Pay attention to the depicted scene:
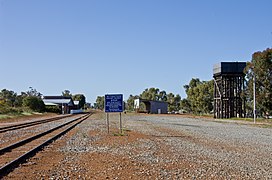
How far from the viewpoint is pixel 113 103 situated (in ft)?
80.2

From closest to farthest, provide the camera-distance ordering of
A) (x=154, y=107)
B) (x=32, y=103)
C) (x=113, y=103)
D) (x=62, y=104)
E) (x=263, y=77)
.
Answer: (x=113, y=103)
(x=263, y=77)
(x=32, y=103)
(x=154, y=107)
(x=62, y=104)

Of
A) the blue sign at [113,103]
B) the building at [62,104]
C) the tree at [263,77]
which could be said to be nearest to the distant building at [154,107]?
the building at [62,104]

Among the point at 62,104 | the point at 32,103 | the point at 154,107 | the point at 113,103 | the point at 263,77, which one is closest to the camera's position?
the point at 113,103

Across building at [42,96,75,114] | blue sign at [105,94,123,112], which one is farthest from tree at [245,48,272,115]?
building at [42,96,75,114]

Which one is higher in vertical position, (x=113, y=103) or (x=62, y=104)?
(x=62, y=104)

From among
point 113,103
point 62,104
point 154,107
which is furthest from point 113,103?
point 62,104

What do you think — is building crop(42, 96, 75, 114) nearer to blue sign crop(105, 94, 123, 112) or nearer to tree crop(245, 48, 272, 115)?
tree crop(245, 48, 272, 115)

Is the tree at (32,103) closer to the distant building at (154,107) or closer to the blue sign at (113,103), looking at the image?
the distant building at (154,107)

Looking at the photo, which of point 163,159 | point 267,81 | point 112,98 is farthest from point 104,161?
point 267,81

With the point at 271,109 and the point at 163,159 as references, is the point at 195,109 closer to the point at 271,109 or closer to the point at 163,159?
the point at 271,109

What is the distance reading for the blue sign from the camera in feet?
79.8

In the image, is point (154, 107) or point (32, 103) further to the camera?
point (154, 107)

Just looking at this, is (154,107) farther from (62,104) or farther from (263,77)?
(263,77)

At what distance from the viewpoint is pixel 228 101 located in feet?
221
